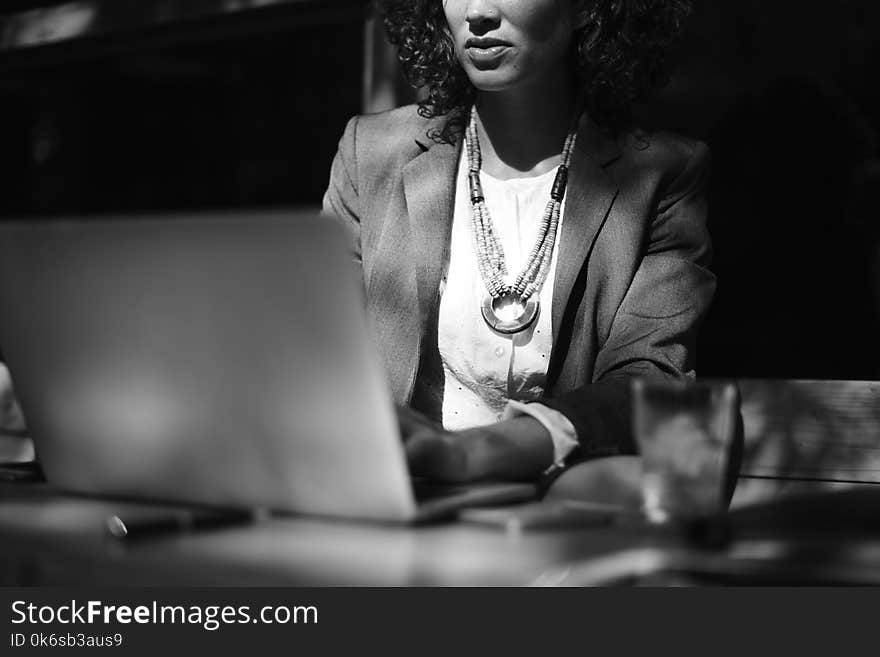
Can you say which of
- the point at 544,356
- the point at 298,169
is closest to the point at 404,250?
the point at 544,356

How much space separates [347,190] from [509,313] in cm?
43

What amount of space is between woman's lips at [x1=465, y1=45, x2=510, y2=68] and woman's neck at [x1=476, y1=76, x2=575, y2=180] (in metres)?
0.22

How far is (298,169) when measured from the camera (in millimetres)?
4086

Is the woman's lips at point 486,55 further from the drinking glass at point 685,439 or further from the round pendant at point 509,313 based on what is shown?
the drinking glass at point 685,439

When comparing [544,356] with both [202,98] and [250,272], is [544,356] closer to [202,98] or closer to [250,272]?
[250,272]

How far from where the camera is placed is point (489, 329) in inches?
85.0

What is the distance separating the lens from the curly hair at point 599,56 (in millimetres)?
2270

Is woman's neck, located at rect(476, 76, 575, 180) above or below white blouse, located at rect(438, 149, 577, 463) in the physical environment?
above

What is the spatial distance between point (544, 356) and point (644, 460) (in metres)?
1.04

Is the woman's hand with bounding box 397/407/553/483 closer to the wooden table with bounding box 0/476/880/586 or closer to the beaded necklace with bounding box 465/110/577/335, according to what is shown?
the wooden table with bounding box 0/476/880/586

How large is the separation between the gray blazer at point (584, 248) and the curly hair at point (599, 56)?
0.06 metres

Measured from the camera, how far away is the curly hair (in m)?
2.27

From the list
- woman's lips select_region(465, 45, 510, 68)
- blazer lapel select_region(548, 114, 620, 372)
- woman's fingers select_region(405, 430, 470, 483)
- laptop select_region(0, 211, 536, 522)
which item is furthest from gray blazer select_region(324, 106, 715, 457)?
laptop select_region(0, 211, 536, 522)

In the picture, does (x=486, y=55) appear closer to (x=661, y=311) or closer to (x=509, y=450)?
(x=661, y=311)
